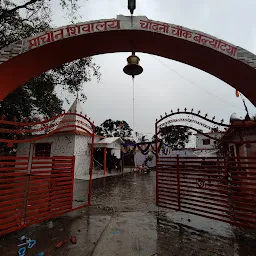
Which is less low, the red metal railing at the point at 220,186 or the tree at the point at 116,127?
the tree at the point at 116,127

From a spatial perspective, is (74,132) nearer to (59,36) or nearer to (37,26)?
(37,26)

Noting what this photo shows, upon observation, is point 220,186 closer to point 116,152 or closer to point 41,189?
point 41,189

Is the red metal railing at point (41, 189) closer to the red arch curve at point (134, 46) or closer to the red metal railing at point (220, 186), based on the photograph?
the red arch curve at point (134, 46)

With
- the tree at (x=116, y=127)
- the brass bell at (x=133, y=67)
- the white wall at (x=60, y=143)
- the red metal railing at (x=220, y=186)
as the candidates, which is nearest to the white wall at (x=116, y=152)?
the white wall at (x=60, y=143)

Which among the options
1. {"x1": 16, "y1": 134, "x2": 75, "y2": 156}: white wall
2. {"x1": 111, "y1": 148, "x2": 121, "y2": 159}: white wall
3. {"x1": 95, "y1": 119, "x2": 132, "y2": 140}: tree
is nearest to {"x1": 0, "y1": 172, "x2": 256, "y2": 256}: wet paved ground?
{"x1": 16, "y1": 134, "x2": 75, "y2": 156}: white wall

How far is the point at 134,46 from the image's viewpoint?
4.21 metres

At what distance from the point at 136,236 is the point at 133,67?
12.4 ft

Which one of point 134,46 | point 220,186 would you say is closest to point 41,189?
point 134,46

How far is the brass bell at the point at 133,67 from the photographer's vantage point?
4.05 m

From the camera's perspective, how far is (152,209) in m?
6.26

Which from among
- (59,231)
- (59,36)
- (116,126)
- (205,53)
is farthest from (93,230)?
(116,126)

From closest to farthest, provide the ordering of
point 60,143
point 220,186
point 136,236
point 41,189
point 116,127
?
point 136,236, point 220,186, point 41,189, point 60,143, point 116,127

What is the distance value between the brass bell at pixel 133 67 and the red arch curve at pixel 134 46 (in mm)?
375

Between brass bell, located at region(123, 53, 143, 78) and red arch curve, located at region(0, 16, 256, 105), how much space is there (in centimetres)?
37
